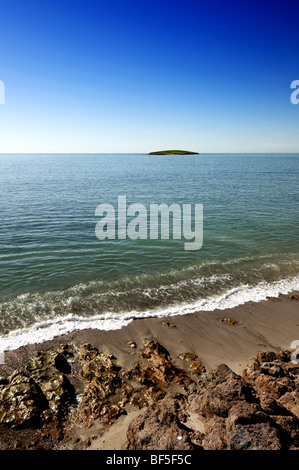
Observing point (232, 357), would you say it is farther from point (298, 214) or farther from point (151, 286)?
point (298, 214)

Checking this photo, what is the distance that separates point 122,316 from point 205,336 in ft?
12.6

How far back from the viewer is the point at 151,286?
14.7 metres

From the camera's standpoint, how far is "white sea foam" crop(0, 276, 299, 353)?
10.3 metres

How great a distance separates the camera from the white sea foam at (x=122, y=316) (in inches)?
406

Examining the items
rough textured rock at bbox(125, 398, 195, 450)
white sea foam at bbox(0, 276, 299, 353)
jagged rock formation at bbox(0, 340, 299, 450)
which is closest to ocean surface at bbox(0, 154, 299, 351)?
white sea foam at bbox(0, 276, 299, 353)

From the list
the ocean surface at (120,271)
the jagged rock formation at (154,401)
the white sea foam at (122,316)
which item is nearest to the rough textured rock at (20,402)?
the jagged rock formation at (154,401)

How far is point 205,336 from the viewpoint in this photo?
10.6m

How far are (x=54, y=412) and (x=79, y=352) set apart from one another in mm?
2526

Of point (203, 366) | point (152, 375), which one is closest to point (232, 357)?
point (203, 366)

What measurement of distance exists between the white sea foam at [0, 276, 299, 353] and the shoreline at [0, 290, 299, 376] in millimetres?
276

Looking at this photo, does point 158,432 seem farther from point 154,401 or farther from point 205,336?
point 205,336

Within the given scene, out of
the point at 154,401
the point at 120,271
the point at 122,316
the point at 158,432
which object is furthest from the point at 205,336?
the point at 120,271

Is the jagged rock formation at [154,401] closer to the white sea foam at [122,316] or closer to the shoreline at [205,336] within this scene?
the shoreline at [205,336]

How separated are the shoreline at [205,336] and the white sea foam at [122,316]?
276 millimetres
